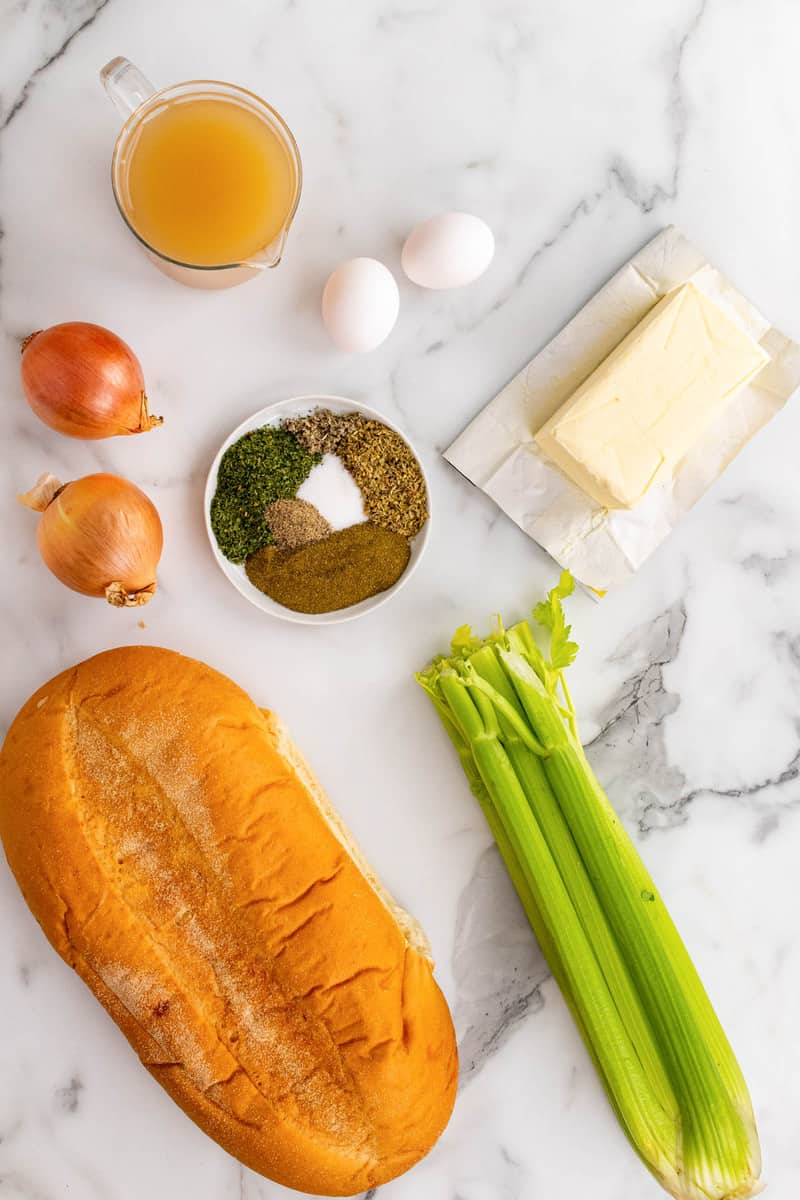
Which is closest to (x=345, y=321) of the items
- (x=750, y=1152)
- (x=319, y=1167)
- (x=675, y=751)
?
(x=675, y=751)

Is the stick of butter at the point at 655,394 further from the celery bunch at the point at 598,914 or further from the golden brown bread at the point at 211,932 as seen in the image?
the golden brown bread at the point at 211,932

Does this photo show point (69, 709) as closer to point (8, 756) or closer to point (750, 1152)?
point (8, 756)

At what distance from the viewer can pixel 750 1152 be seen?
138 cm

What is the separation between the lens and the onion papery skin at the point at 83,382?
131 centimetres

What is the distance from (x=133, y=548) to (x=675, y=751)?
1.05m

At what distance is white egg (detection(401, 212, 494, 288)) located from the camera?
4.55 feet

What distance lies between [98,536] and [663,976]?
117 centimetres

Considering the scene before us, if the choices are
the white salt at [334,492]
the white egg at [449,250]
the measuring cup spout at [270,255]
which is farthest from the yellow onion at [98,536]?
the white egg at [449,250]

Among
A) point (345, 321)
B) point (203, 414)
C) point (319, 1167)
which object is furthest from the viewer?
point (203, 414)

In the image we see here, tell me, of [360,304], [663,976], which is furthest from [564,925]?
[360,304]

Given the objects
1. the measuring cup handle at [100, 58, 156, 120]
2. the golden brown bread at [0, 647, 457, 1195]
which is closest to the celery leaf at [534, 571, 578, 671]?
the golden brown bread at [0, 647, 457, 1195]

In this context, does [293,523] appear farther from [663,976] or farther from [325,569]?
[663,976]

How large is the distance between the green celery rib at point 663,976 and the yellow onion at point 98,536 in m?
0.62

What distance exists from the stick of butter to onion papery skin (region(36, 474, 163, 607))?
0.71 metres
